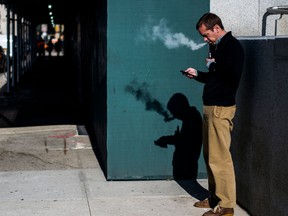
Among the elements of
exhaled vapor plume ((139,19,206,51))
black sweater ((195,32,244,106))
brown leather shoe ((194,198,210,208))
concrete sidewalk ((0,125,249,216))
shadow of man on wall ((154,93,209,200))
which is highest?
exhaled vapor plume ((139,19,206,51))

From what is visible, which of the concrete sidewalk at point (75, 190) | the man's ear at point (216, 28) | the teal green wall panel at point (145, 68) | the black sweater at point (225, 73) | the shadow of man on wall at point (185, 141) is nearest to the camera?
the black sweater at point (225, 73)

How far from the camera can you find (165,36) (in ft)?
25.0

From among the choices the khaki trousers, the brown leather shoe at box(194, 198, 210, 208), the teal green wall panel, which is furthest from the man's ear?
the brown leather shoe at box(194, 198, 210, 208)

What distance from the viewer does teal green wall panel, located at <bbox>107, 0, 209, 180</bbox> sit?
24.8 ft

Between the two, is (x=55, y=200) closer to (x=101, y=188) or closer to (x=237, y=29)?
(x=101, y=188)

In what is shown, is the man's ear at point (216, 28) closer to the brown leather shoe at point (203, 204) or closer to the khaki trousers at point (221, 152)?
the khaki trousers at point (221, 152)

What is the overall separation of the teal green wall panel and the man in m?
1.46

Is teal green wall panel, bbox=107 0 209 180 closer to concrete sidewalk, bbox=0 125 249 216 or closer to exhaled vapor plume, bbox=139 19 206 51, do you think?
exhaled vapor plume, bbox=139 19 206 51

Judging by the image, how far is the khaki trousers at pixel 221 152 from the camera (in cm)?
603

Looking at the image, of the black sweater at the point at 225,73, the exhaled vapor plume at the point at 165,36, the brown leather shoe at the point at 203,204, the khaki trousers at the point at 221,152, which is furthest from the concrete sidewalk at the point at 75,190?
the exhaled vapor plume at the point at 165,36

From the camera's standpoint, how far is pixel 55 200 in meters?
6.86

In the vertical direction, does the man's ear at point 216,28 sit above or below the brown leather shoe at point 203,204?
above

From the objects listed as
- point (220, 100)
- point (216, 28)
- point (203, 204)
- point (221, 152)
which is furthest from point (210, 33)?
point (203, 204)

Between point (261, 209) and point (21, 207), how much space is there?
8.09ft
